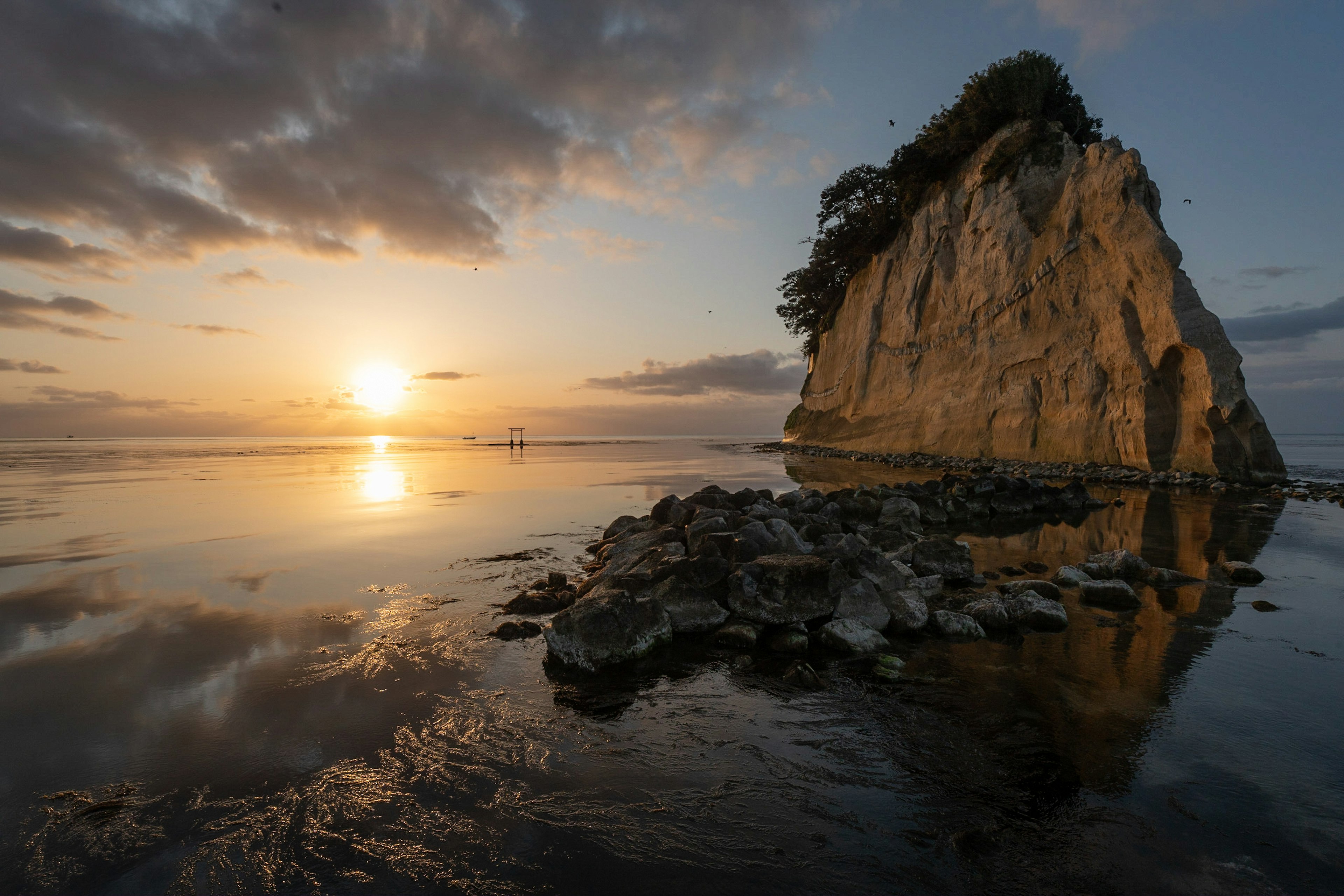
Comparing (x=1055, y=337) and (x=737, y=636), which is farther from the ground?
(x=1055, y=337)

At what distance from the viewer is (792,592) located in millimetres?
6781

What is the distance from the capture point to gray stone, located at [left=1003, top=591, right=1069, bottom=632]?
671 centimetres

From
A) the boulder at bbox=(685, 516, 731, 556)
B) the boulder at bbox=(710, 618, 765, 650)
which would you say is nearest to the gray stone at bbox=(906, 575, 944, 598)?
the boulder at bbox=(710, 618, 765, 650)

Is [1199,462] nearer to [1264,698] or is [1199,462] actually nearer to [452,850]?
[1264,698]

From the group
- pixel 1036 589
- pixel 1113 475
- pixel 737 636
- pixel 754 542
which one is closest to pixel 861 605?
pixel 737 636

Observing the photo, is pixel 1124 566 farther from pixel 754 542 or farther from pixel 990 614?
pixel 754 542

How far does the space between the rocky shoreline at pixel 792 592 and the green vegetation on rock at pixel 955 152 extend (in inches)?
1121

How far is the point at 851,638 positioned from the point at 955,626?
1.33m

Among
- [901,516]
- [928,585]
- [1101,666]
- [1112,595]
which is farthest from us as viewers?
[901,516]

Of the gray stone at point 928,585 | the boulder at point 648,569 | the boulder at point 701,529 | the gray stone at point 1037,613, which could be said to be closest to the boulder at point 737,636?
the boulder at point 648,569

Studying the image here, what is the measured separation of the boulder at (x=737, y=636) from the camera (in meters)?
6.28

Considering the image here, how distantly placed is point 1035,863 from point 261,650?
6.69 m

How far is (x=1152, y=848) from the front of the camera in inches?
121

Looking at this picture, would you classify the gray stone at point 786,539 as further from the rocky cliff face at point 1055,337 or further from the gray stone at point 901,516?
the rocky cliff face at point 1055,337
